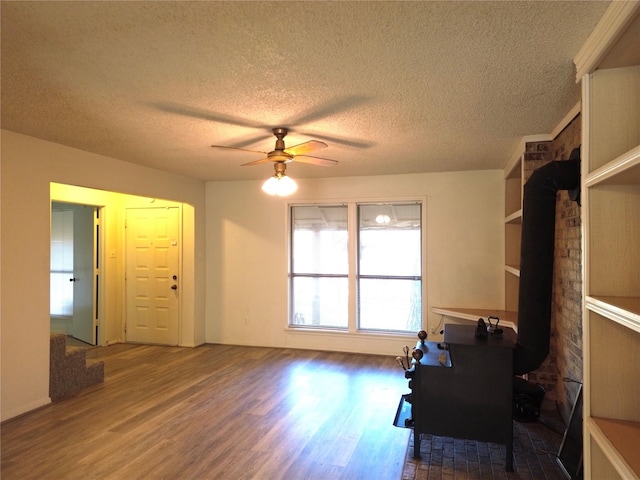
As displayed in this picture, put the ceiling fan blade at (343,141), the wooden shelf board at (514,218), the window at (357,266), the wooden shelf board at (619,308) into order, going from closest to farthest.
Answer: the wooden shelf board at (619,308) < the ceiling fan blade at (343,141) < the wooden shelf board at (514,218) < the window at (357,266)

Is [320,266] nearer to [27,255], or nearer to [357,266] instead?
[357,266]

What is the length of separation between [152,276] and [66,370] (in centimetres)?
222

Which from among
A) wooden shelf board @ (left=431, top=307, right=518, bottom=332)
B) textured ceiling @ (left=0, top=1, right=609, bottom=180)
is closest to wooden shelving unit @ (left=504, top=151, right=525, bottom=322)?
wooden shelf board @ (left=431, top=307, right=518, bottom=332)

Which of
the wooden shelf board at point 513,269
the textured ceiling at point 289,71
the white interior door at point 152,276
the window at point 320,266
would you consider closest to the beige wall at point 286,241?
the window at point 320,266

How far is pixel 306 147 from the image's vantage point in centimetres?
300

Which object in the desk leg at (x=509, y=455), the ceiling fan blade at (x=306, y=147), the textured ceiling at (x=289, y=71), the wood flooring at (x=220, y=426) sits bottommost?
the wood flooring at (x=220, y=426)

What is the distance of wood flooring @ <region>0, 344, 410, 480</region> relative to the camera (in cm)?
263

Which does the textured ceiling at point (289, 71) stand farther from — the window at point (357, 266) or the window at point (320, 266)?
the window at point (320, 266)

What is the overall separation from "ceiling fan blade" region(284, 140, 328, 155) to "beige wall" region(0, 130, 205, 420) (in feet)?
7.39

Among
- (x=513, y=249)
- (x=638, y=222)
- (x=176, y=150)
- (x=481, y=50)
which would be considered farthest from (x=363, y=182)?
(x=638, y=222)

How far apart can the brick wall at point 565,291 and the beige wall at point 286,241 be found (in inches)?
59.3

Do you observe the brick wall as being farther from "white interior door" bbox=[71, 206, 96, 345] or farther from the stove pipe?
"white interior door" bbox=[71, 206, 96, 345]

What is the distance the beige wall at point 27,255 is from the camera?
3287 millimetres

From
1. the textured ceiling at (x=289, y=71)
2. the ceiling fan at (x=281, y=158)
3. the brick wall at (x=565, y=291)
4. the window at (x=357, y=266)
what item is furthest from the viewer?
the window at (x=357, y=266)
